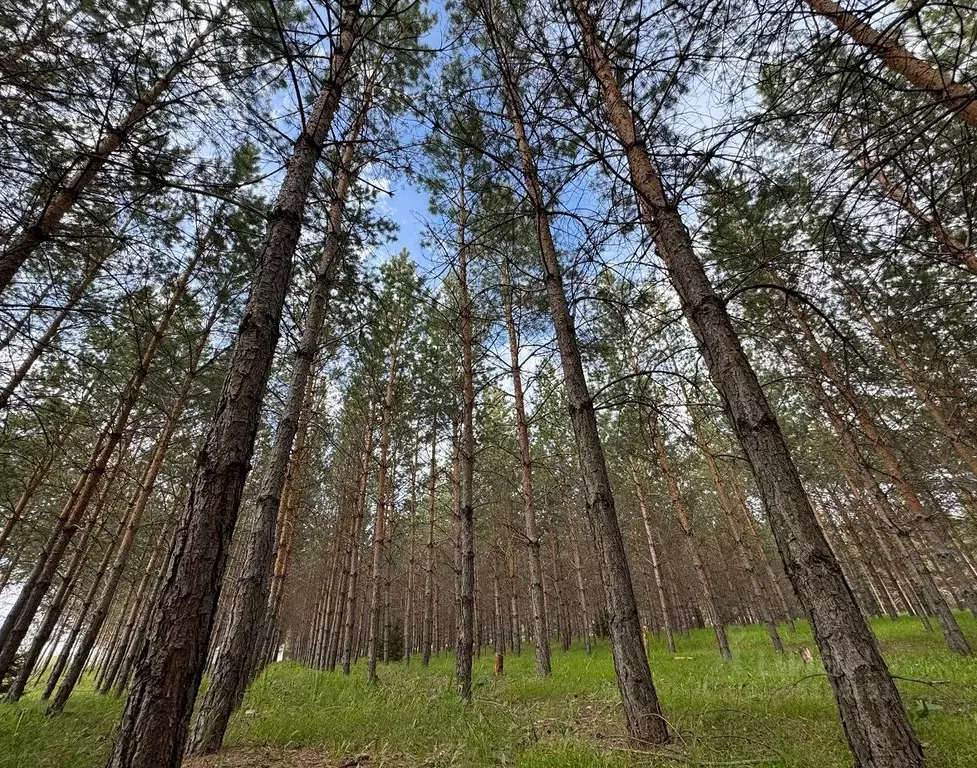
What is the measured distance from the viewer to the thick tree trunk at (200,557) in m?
1.81

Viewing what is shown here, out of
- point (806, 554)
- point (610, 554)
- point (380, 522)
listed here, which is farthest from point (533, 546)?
point (806, 554)

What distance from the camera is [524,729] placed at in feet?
14.9

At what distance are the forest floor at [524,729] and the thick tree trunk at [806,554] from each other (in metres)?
0.31

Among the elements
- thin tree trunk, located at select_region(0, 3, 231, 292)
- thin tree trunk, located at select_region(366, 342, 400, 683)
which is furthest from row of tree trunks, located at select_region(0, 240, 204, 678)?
thin tree trunk, located at select_region(366, 342, 400, 683)

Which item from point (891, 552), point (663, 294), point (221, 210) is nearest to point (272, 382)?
point (221, 210)

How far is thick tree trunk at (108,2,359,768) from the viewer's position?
1.81m

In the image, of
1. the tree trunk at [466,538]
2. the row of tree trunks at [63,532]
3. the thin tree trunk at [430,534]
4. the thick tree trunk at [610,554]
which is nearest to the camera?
the thick tree trunk at [610,554]

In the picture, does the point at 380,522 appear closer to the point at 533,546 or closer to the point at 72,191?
the point at 533,546

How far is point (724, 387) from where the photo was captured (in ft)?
10.7

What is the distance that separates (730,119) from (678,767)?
4797 mm

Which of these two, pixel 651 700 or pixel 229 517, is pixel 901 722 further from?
pixel 229 517

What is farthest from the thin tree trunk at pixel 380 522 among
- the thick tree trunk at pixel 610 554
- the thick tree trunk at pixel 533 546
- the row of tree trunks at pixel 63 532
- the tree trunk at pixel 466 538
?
the thick tree trunk at pixel 610 554

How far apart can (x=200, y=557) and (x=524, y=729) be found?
416cm

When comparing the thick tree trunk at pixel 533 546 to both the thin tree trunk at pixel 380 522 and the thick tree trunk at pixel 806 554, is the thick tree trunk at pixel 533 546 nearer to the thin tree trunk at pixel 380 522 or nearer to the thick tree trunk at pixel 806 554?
the thin tree trunk at pixel 380 522
